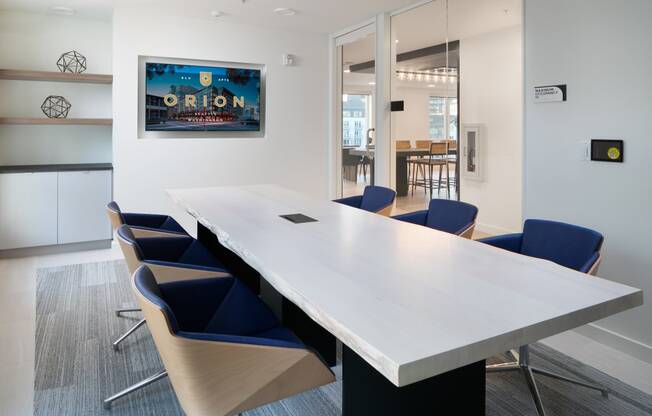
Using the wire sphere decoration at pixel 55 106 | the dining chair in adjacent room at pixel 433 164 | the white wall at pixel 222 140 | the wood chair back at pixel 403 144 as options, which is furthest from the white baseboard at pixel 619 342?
the wire sphere decoration at pixel 55 106

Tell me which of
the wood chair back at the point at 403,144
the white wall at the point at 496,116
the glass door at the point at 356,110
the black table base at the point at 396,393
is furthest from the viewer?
the glass door at the point at 356,110

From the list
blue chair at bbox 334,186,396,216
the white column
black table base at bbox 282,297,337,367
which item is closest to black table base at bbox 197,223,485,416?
black table base at bbox 282,297,337,367

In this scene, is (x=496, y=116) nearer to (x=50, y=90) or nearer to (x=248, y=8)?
(x=248, y=8)

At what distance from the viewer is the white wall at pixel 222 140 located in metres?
5.32

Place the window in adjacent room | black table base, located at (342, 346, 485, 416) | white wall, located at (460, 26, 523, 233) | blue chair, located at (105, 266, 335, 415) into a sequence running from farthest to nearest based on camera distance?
the window in adjacent room → white wall, located at (460, 26, 523, 233) → black table base, located at (342, 346, 485, 416) → blue chair, located at (105, 266, 335, 415)

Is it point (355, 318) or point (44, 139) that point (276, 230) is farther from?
point (44, 139)

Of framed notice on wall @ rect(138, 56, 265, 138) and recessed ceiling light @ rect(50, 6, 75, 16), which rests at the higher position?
recessed ceiling light @ rect(50, 6, 75, 16)

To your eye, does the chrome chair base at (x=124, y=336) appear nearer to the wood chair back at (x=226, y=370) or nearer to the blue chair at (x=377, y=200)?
the wood chair back at (x=226, y=370)

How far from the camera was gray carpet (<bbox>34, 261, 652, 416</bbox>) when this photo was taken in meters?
2.28

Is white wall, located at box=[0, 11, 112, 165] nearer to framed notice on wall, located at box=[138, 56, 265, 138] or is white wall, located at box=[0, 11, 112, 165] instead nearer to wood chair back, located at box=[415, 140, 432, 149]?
framed notice on wall, located at box=[138, 56, 265, 138]

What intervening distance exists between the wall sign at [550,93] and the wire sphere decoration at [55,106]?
16.2 ft

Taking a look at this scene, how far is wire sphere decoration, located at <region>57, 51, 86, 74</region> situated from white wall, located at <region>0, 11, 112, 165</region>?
0.25ft

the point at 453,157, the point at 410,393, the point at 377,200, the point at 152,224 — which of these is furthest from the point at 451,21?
the point at 410,393

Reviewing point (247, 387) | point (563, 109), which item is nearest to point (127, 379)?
point (247, 387)
